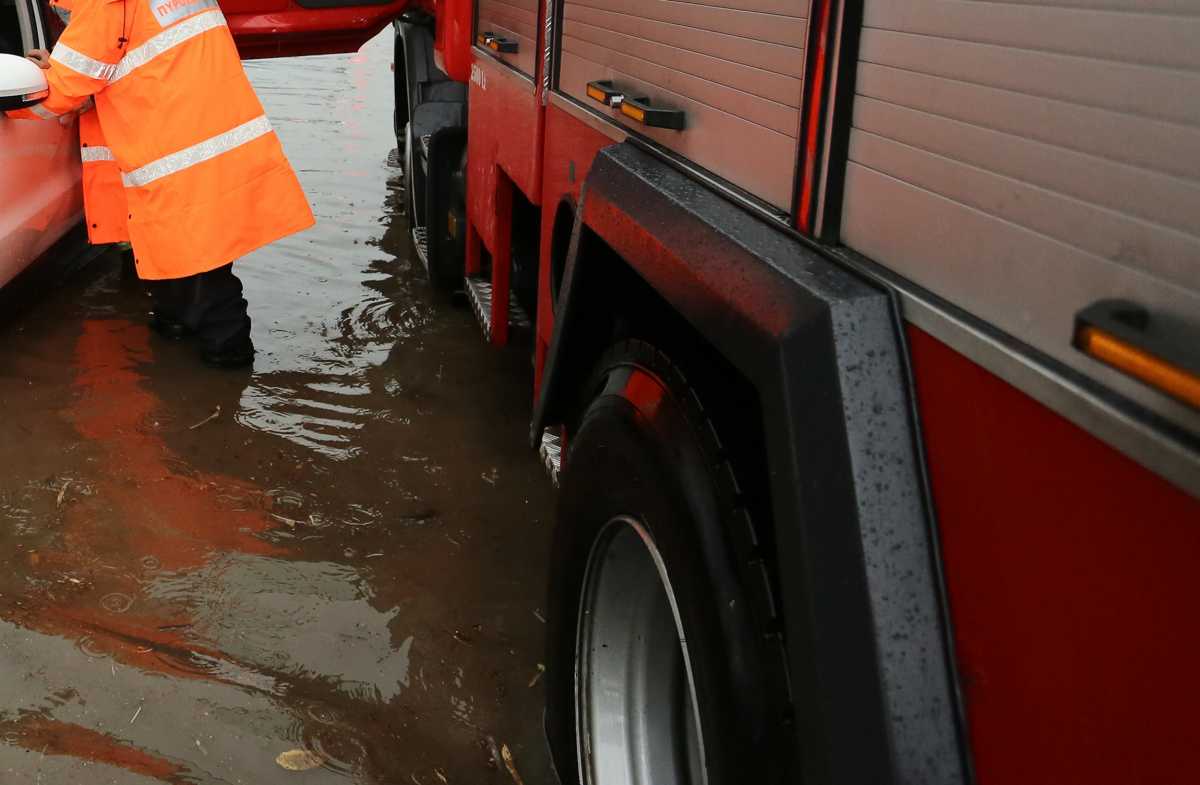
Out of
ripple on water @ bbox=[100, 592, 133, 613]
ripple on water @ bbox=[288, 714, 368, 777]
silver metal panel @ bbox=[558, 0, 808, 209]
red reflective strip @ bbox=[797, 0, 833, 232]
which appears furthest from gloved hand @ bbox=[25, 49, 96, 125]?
red reflective strip @ bbox=[797, 0, 833, 232]

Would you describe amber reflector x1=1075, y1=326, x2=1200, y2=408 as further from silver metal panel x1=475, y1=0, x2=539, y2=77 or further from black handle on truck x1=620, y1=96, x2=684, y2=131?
silver metal panel x1=475, y1=0, x2=539, y2=77

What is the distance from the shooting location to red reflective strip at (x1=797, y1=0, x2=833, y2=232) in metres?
1.38

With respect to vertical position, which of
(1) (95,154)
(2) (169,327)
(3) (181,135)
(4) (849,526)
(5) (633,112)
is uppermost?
(5) (633,112)

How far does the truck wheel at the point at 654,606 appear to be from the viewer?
4.89ft

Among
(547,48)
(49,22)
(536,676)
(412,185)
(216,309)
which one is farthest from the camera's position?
(412,185)

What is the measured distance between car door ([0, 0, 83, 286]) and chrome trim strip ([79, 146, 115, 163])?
0.76ft

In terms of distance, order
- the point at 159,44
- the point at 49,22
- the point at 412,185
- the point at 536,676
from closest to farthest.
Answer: the point at 536,676 → the point at 159,44 → the point at 49,22 → the point at 412,185

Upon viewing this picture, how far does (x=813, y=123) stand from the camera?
141 cm

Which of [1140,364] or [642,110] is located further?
[642,110]

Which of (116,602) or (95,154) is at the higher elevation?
→ (95,154)

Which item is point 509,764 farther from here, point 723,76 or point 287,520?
point 723,76

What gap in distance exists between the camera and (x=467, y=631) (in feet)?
10.5

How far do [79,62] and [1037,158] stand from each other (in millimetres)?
3982

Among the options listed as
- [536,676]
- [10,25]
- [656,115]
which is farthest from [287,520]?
[10,25]
